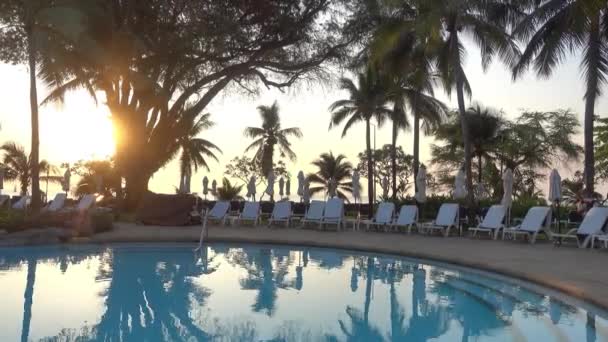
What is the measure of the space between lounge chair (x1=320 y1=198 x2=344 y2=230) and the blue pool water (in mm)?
5408

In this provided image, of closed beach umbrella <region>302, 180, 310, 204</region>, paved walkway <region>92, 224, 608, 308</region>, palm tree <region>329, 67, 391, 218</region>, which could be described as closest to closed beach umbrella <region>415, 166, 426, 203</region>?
paved walkway <region>92, 224, 608, 308</region>

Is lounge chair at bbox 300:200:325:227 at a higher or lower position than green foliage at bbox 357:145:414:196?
lower

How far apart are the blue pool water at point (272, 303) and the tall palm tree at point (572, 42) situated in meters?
9.08

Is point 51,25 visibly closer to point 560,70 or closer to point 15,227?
point 15,227

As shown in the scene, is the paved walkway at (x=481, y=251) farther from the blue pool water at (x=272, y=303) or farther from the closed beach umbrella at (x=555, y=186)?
the closed beach umbrella at (x=555, y=186)

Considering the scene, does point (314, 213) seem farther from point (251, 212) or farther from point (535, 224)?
point (535, 224)

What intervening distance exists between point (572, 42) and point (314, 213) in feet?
30.4

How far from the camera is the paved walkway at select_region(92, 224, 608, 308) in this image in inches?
304

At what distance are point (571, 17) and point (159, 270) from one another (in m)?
13.6

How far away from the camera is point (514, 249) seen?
11523mm

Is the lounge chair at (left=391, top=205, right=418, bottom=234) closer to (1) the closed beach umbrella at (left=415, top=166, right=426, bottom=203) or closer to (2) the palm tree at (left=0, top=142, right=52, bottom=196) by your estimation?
(1) the closed beach umbrella at (left=415, top=166, right=426, bottom=203)

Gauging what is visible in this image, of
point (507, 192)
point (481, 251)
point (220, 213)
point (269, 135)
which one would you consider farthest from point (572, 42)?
point (269, 135)

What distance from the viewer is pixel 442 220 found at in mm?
14922

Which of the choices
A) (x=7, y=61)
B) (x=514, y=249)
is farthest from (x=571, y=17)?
(x=7, y=61)
